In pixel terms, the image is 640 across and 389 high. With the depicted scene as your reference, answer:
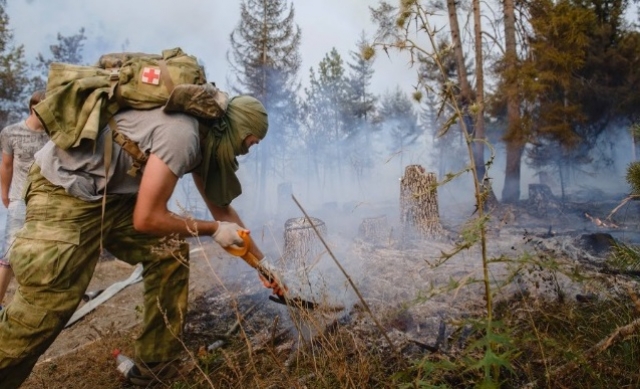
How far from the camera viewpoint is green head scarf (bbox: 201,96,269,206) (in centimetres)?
226

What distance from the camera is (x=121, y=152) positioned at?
2.11 metres

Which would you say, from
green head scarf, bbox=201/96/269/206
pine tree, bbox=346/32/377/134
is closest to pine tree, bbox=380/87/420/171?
pine tree, bbox=346/32/377/134

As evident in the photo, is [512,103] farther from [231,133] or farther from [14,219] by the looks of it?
[14,219]

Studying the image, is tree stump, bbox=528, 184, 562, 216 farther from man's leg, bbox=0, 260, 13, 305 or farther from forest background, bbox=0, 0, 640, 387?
man's leg, bbox=0, 260, 13, 305

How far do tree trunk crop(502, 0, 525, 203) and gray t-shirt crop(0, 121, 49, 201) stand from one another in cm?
1071

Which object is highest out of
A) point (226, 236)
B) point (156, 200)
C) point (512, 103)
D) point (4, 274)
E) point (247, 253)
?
point (512, 103)

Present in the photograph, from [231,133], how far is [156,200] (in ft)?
1.93

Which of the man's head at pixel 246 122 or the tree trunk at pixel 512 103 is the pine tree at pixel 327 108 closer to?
the tree trunk at pixel 512 103

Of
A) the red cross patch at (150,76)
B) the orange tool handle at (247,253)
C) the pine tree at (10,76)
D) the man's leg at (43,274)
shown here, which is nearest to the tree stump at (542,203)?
the orange tool handle at (247,253)

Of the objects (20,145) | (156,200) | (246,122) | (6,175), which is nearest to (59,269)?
(156,200)

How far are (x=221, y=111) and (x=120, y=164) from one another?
2.06 ft

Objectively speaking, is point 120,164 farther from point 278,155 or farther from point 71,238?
point 278,155

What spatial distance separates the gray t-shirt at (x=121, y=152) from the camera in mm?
1944

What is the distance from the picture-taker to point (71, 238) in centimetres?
200
